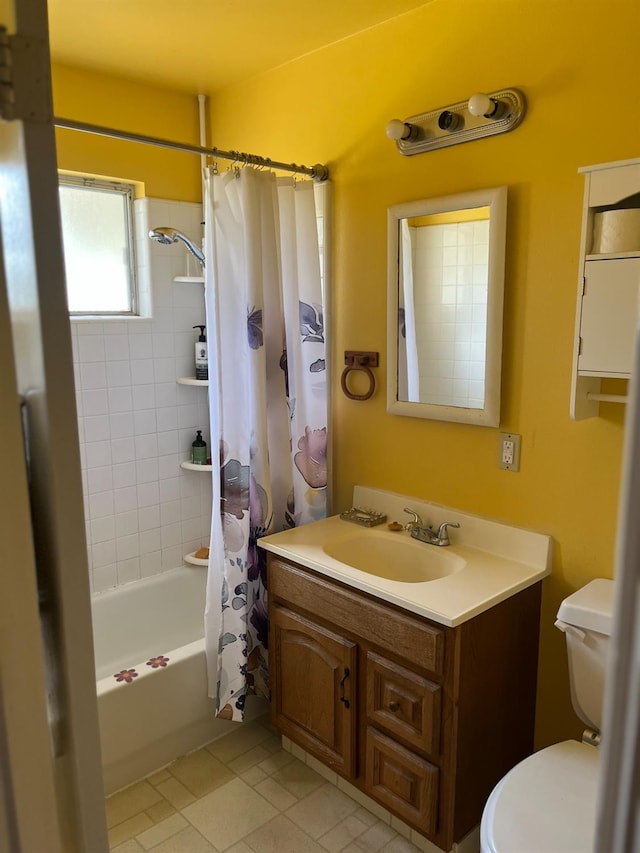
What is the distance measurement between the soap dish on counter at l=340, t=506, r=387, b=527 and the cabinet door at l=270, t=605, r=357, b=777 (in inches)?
16.0

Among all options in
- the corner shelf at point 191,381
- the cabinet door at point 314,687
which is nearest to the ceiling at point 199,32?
the corner shelf at point 191,381

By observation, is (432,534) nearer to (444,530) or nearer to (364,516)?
(444,530)

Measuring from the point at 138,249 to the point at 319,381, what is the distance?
42.0 inches

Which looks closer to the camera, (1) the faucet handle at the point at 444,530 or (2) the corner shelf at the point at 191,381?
(1) the faucet handle at the point at 444,530

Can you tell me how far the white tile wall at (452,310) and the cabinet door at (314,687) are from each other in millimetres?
872

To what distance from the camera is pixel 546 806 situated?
1.44 meters

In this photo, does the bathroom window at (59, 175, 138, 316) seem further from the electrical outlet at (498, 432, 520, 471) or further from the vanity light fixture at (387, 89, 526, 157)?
the electrical outlet at (498, 432, 520, 471)

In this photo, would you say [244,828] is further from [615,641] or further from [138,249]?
[138,249]

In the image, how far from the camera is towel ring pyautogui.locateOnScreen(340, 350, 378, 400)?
2342mm

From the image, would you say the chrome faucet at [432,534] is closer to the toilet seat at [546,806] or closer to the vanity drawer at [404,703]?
the vanity drawer at [404,703]

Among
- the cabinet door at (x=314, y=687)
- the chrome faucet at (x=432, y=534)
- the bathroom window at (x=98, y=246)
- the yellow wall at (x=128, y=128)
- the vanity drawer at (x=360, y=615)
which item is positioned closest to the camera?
the vanity drawer at (x=360, y=615)

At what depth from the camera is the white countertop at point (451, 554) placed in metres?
1.72

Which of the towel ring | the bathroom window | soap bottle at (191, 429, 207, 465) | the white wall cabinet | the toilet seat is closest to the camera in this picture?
the toilet seat

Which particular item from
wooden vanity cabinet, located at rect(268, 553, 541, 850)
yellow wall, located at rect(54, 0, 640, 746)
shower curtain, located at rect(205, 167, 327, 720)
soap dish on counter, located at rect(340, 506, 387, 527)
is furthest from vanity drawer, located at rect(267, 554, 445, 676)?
yellow wall, located at rect(54, 0, 640, 746)
